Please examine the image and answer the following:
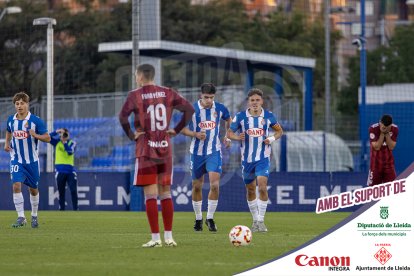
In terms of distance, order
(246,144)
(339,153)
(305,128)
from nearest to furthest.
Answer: (246,144), (339,153), (305,128)

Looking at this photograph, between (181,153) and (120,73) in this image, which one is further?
(120,73)

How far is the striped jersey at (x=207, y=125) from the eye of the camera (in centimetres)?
1827

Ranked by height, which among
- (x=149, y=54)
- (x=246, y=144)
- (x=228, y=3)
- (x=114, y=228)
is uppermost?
(x=228, y=3)

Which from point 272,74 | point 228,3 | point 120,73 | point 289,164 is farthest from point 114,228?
point 228,3

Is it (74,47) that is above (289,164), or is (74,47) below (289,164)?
above

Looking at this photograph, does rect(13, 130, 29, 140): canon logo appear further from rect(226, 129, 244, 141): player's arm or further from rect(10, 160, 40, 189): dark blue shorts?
rect(226, 129, 244, 141): player's arm

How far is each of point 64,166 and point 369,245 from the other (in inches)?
770

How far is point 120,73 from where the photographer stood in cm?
5128

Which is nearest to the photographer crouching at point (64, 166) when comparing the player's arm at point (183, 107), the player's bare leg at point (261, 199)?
the player's bare leg at point (261, 199)

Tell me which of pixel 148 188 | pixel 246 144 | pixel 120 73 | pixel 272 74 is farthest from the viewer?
pixel 120 73

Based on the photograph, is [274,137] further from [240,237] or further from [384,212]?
[384,212]

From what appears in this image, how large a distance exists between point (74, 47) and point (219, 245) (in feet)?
133

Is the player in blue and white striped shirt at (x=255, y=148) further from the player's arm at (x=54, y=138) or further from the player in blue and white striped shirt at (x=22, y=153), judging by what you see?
the player's arm at (x=54, y=138)

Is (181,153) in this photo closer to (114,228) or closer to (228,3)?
(114,228)
